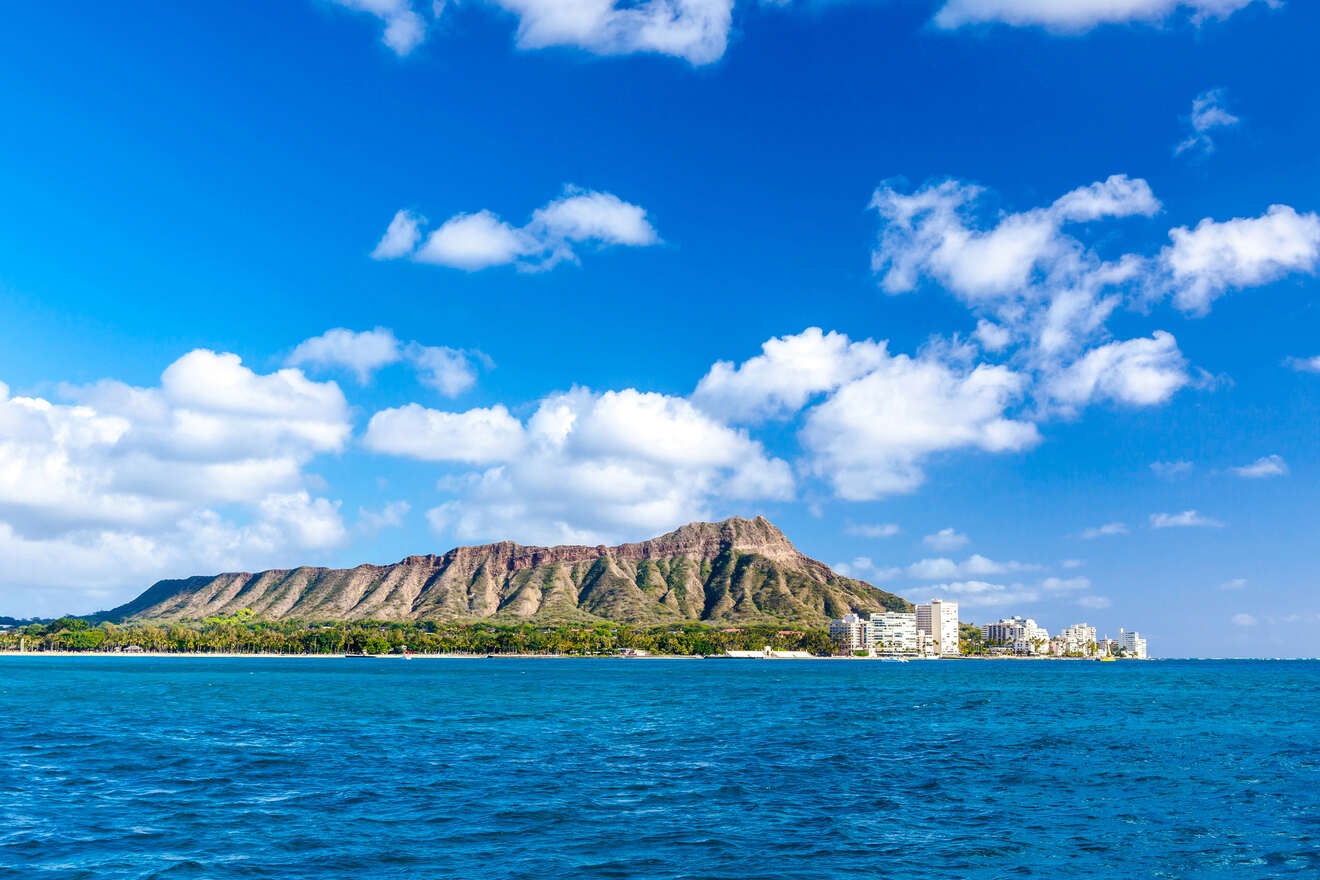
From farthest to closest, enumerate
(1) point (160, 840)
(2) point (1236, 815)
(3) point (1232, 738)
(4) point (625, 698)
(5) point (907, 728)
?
(4) point (625, 698)
(5) point (907, 728)
(3) point (1232, 738)
(2) point (1236, 815)
(1) point (160, 840)

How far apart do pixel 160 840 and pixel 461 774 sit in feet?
69.9

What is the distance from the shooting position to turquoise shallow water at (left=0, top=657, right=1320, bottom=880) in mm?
38312

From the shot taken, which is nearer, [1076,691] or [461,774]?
[461,774]

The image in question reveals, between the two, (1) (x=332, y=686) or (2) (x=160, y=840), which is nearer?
(2) (x=160, y=840)

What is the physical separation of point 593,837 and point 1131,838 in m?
24.7

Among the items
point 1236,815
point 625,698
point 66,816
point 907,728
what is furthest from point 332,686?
point 1236,815

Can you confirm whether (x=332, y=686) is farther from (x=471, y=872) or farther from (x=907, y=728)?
(x=471, y=872)

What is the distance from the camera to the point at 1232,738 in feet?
283

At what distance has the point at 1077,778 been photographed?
2379 inches

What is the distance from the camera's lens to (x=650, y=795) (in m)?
52.4

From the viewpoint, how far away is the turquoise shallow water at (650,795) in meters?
38.3

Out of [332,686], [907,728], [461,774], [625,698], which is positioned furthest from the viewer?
[332,686]

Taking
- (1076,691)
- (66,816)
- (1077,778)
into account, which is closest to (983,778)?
(1077,778)

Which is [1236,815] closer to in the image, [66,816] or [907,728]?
[907,728]
